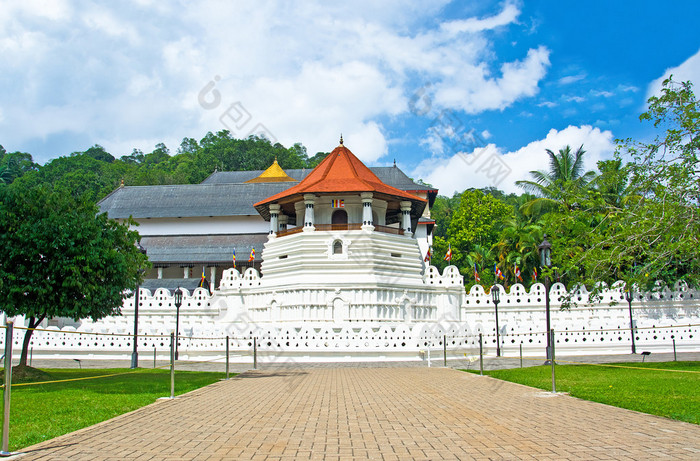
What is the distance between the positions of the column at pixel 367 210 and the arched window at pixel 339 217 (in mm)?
1840

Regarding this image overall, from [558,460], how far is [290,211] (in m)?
32.3

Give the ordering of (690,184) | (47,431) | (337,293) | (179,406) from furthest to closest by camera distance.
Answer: (337,293), (690,184), (179,406), (47,431)

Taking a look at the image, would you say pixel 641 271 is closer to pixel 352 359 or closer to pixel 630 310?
pixel 630 310

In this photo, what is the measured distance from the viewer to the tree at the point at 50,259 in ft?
51.4

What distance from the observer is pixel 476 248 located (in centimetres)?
Result: 5088

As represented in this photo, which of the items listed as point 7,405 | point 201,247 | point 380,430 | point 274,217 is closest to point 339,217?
point 274,217

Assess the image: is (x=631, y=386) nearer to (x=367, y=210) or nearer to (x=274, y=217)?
(x=367, y=210)

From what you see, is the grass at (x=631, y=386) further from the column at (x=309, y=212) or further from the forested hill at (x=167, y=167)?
the forested hill at (x=167, y=167)

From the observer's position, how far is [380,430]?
7.37m

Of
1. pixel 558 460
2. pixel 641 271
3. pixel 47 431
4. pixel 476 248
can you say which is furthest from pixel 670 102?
pixel 476 248

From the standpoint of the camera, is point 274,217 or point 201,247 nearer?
point 274,217

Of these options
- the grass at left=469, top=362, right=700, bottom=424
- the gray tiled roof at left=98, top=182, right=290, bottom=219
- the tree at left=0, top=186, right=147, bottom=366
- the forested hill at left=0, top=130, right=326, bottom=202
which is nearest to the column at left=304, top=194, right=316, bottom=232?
the gray tiled roof at left=98, top=182, right=290, bottom=219

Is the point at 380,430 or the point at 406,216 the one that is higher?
the point at 406,216

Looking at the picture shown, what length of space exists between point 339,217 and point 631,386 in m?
23.6
